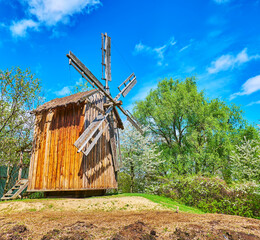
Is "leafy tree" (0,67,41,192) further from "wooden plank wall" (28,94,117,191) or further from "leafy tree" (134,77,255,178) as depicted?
"leafy tree" (134,77,255,178)

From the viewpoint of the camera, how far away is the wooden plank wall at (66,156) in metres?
10.8

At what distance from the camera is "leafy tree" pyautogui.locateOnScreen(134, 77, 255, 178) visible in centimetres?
2041

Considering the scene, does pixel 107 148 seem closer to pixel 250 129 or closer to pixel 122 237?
pixel 122 237

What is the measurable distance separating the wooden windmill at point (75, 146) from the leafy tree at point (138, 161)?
609 centimetres

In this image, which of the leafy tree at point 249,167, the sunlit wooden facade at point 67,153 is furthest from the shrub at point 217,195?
the sunlit wooden facade at point 67,153

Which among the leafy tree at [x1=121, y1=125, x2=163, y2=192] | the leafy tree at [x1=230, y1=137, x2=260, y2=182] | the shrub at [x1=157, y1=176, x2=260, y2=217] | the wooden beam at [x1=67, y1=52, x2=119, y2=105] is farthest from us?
the leafy tree at [x1=121, y1=125, x2=163, y2=192]

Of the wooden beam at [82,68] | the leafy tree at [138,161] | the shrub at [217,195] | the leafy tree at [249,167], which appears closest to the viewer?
the wooden beam at [82,68]

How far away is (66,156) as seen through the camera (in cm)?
1109

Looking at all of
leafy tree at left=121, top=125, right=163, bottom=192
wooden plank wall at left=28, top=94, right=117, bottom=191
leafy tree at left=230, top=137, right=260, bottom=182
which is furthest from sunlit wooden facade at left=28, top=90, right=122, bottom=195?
leafy tree at left=230, top=137, right=260, bottom=182

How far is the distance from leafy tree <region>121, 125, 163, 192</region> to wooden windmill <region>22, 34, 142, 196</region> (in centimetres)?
609

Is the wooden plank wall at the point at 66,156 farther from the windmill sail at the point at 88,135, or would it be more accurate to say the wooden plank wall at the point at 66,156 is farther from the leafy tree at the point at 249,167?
the leafy tree at the point at 249,167

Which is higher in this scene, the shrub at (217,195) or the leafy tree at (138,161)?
the leafy tree at (138,161)

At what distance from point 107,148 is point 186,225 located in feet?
27.9

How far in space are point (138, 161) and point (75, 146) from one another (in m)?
10.8
